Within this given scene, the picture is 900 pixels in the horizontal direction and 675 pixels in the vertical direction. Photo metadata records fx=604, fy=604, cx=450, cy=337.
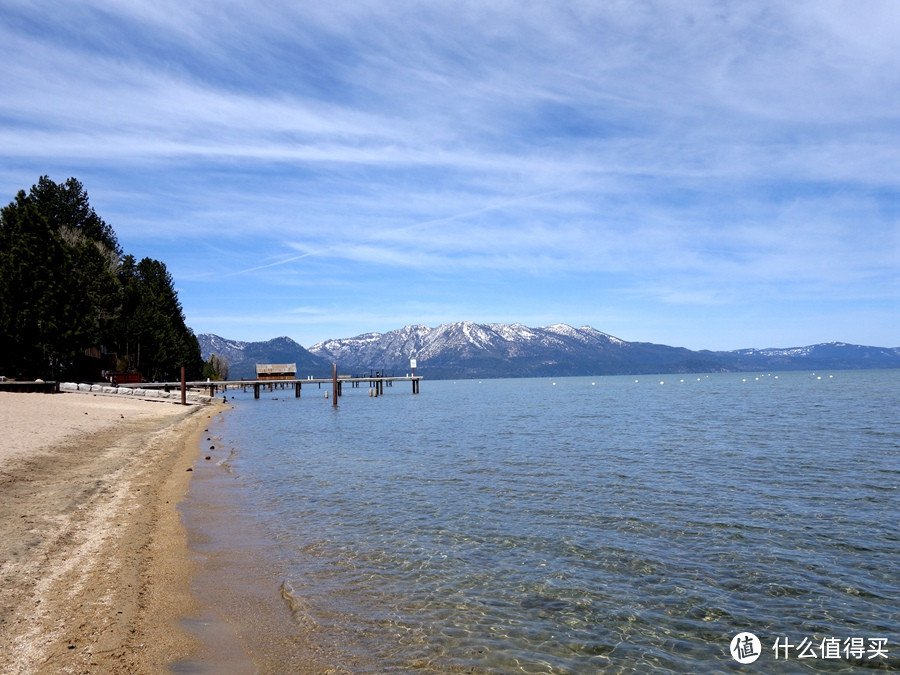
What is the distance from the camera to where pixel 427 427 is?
4609 centimetres

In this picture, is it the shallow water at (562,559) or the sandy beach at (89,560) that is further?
the shallow water at (562,559)

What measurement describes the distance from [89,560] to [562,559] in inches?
342

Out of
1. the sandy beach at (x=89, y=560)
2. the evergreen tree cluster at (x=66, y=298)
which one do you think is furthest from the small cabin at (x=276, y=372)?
the sandy beach at (x=89, y=560)

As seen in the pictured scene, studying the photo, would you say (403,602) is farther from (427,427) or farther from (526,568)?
(427,427)

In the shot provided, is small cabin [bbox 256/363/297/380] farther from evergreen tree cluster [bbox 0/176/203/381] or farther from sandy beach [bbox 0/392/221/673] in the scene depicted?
sandy beach [bbox 0/392/221/673]

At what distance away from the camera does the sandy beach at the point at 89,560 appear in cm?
728

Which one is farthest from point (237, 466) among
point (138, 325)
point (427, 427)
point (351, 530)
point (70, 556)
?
point (138, 325)

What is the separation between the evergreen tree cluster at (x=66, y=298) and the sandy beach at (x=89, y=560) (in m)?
37.9

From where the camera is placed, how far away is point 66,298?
192ft

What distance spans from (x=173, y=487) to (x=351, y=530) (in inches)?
311

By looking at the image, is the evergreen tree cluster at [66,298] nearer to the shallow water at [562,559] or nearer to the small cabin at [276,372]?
the small cabin at [276,372]

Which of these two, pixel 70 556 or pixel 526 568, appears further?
pixel 526 568

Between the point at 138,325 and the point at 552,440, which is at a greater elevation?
the point at 138,325

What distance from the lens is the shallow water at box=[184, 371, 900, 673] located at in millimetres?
8312
